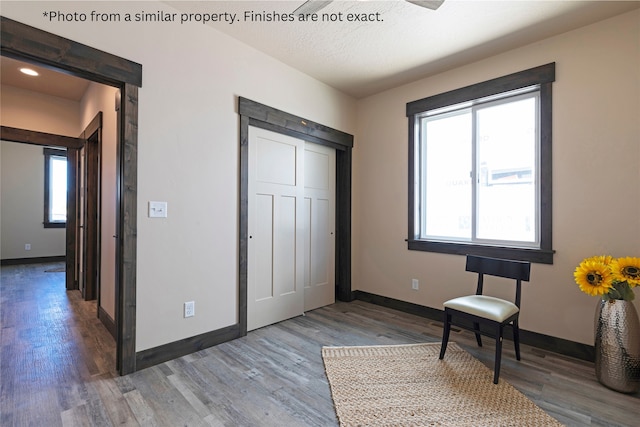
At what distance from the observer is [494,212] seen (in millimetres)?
2988

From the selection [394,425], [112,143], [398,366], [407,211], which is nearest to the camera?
[394,425]

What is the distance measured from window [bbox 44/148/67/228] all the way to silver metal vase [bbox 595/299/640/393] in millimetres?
8963

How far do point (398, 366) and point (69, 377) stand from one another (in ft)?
7.69

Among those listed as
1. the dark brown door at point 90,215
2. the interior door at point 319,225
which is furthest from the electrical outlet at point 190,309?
the dark brown door at point 90,215

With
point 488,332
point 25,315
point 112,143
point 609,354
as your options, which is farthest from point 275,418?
point 25,315

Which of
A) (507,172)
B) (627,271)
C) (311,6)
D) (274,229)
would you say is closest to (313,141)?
(274,229)

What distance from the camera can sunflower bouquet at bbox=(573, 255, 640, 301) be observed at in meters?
1.94

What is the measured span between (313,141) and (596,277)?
2.84 m

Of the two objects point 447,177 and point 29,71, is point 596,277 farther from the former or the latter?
point 29,71

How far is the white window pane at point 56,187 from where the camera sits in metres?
6.74

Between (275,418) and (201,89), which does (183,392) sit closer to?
(275,418)

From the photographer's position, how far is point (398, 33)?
102 inches

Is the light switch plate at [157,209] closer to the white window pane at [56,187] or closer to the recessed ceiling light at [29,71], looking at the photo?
the recessed ceiling light at [29,71]

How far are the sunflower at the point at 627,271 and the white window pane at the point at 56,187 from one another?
29.7ft
